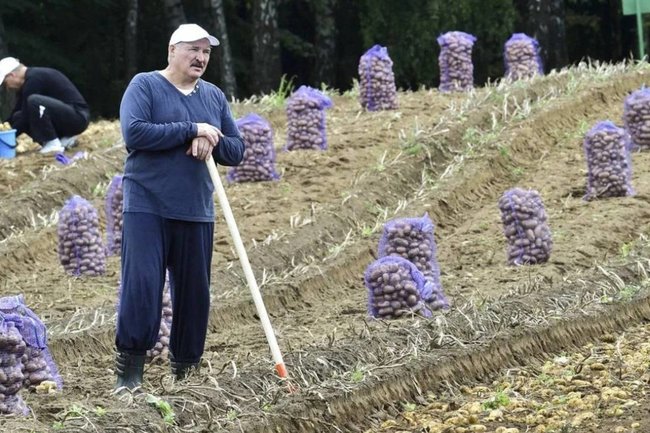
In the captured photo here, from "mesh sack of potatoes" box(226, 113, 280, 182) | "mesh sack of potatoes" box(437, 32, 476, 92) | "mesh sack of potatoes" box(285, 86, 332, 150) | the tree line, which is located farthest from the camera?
the tree line

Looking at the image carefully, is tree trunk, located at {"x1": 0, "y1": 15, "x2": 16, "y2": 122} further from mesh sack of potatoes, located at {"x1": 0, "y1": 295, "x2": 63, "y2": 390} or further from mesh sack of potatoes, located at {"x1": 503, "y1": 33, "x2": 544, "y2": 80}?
mesh sack of potatoes, located at {"x1": 0, "y1": 295, "x2": 63, "y2": 390}

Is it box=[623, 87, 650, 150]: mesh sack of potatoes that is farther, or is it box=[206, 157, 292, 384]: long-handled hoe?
box=[623, 87, 650, 150]: mesh sack of potatoes

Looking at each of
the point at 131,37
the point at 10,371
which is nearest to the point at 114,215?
the point at 10,371

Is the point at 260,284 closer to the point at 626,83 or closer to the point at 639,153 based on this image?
the point at 639,153

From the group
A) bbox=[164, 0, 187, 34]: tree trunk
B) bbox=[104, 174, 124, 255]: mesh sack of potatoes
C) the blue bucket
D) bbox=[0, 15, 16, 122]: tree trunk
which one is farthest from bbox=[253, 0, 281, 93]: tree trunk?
bbox=[104, 174, 124, 255]: mesh sack of potatoes

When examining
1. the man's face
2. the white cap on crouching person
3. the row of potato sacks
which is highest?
the white cap on crouching person

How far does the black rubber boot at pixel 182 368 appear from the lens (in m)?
8.00

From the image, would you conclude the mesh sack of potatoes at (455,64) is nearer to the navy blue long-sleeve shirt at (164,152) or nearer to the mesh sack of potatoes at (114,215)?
the mesh sack of potatoes at (114,215)

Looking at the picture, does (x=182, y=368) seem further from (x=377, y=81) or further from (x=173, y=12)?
(x=173, y=12)

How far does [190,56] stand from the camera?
7859 mm

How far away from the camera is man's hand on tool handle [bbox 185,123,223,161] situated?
776cm

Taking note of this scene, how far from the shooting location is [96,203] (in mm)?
14586

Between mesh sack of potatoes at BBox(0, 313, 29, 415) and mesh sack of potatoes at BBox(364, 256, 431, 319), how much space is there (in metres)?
3.09

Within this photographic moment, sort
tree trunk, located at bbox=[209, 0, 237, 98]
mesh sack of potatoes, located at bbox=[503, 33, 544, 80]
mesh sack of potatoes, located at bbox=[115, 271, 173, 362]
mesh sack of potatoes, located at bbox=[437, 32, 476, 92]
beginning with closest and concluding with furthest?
mesh sack of potatoes, located at bbox=[115, 271, 173, 362] → mesh sack of potatoes, located at bbox=[437, 32, 476, 92] → mesh sack of potatoes, located at bbox=[503, 33, 544, 80] → tree trunk, located at bbox=[209, 0, 237, 98]
